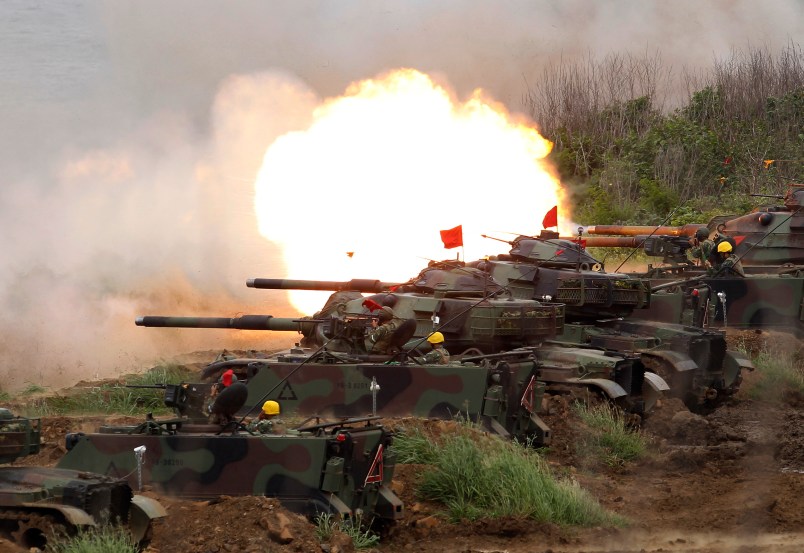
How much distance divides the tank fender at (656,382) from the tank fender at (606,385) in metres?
0.95

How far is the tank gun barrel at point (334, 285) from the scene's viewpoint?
2289cm

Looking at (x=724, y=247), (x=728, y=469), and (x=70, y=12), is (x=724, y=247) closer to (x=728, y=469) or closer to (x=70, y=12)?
(x=728, y=469)

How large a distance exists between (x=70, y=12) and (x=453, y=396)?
79.7 feet

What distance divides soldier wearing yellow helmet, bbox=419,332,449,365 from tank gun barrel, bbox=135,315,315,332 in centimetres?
242

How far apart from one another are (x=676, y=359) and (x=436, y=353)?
4.93 meters

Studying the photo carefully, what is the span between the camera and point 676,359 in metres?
21.5

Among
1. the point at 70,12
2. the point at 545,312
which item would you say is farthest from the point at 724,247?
the point at 70,12

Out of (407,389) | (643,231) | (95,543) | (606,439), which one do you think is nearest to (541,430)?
(606,439)

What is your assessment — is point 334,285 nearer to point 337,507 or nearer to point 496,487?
point 496,487

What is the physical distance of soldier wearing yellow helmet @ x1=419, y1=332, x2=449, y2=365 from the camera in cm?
1812

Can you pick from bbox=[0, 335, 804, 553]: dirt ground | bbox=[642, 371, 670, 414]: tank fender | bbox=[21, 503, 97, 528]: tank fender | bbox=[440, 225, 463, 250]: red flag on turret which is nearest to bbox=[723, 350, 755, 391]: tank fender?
bbox=[0, 335, 804, 553]: dirt ground

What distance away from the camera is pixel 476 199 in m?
30.7

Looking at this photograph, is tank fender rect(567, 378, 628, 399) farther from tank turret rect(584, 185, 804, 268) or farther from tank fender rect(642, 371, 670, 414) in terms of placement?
tank turret rect(584, 185, 804, 268)

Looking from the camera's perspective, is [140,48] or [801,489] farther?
[140,48]
